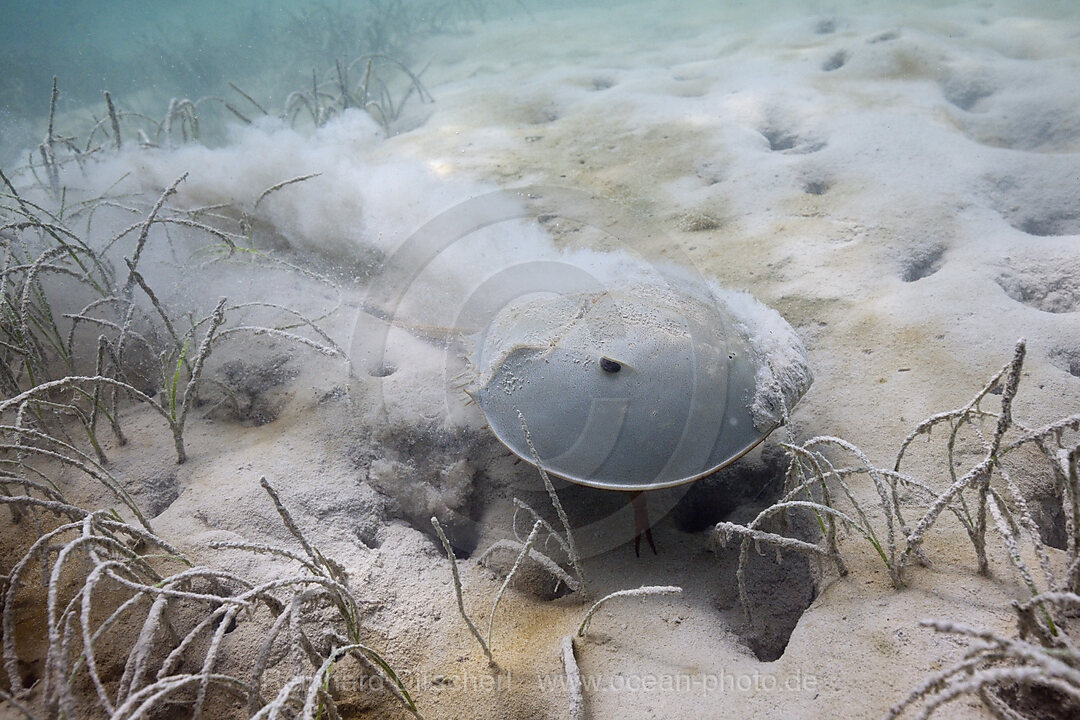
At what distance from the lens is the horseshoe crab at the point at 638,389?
1664 mm

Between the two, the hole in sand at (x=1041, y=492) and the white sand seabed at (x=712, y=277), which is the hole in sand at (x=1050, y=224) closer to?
the white sand seabed at (x=712, y=277)

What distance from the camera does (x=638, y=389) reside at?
5.60 feet

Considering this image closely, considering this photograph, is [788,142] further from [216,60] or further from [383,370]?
[216,60]

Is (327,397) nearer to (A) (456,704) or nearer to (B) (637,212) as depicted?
(A) (456,704)

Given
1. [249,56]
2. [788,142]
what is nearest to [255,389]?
[788,142]

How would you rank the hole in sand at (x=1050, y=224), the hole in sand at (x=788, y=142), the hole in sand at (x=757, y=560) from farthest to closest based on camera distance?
1. the hole in sand at (x=788, y=142)
2. the hole in sand at (x=1050, y=224)
3. the hole in sand at (x=757, y=560)

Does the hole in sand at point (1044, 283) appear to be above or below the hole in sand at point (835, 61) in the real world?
below

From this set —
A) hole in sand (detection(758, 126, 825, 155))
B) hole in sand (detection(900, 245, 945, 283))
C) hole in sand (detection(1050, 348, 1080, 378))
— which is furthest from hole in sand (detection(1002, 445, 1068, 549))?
hole in sand (detection(758, 126, 825, 155))

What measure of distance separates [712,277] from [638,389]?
57.4 inches

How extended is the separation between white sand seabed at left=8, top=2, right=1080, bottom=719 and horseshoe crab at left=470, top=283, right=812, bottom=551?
436 mm

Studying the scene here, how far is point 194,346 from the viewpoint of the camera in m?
2.59

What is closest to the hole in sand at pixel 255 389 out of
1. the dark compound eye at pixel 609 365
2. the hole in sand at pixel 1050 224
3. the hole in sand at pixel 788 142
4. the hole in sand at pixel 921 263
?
the dark compound eye at pixel 609 365

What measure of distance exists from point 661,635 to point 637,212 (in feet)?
9.22

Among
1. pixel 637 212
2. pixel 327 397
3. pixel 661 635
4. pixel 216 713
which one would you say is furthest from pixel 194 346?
pixel 637 212
